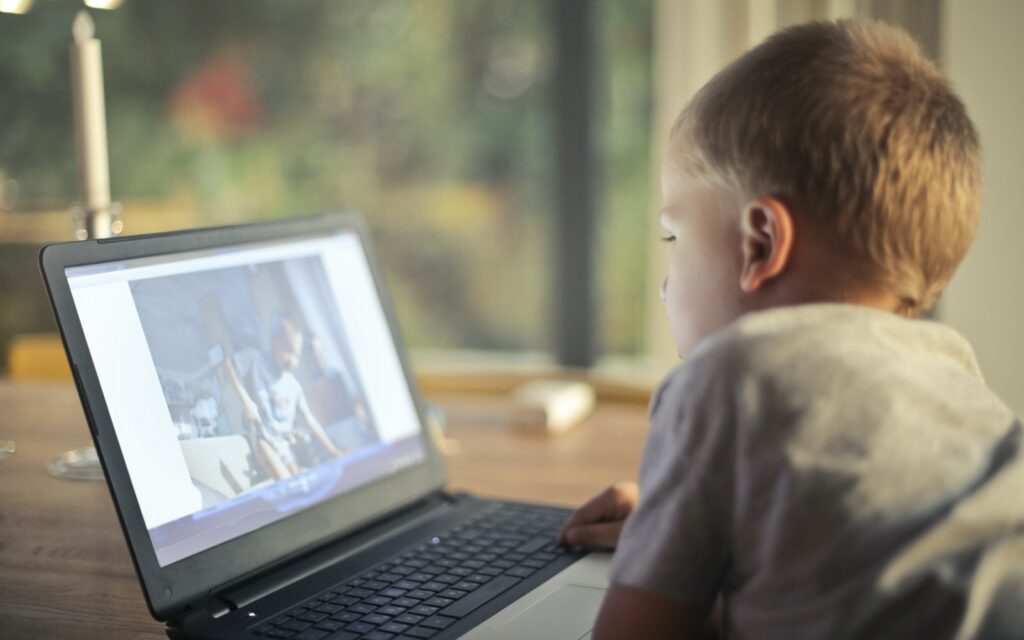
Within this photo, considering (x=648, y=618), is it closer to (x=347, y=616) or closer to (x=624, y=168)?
(x=347, y=616)

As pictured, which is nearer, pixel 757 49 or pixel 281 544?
pixel 757 49

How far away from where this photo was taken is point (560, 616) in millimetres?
880

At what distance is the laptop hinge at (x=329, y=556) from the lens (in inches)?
35.9

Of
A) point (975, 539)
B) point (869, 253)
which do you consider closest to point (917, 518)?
point (975, 539)

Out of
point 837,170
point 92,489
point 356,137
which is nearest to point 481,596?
point 837,170

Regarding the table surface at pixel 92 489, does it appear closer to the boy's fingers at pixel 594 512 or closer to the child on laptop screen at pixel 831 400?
the boy's fingers at pixel 594 512

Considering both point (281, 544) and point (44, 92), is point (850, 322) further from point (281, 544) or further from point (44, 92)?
point (44, 92)

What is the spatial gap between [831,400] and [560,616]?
1.05 feet

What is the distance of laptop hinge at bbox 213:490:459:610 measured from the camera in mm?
911

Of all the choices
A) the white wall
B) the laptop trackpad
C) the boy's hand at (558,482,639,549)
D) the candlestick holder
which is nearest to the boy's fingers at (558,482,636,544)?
the boy's hand at (558,482,639,549)

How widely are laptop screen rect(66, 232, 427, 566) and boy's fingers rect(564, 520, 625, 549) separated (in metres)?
0.22

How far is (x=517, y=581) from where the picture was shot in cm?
95

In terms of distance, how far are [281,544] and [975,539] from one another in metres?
0.58

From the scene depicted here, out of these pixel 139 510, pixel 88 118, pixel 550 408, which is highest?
pixel 88 118
